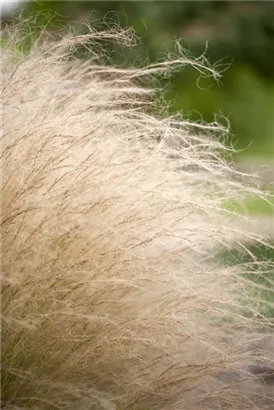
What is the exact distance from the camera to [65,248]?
2.64 metres

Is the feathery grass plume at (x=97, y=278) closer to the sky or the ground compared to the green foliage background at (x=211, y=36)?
closer to the sky

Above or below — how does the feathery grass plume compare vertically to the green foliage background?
above

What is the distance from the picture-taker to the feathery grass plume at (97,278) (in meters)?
2.55

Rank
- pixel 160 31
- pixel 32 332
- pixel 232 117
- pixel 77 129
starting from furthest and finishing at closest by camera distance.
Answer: pixel 232 117 → pixel 160 31 → pixel 77 129 → pixel 32 332

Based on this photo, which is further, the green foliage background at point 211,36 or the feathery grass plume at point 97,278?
the green foliage background at point 211,36

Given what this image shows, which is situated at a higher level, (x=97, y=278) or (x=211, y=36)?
(x=97, y=278)

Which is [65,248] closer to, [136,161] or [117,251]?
[117,251]

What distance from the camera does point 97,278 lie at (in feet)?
8.56

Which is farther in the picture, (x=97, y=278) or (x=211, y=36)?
(x=211, y=36)

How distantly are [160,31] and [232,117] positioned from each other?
1.72 m

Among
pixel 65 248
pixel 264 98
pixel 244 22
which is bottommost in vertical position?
pixel 264 98

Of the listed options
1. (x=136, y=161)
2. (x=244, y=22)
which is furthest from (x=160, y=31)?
(x=136, y=161)

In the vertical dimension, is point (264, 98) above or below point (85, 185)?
below

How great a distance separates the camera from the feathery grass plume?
2.55m
